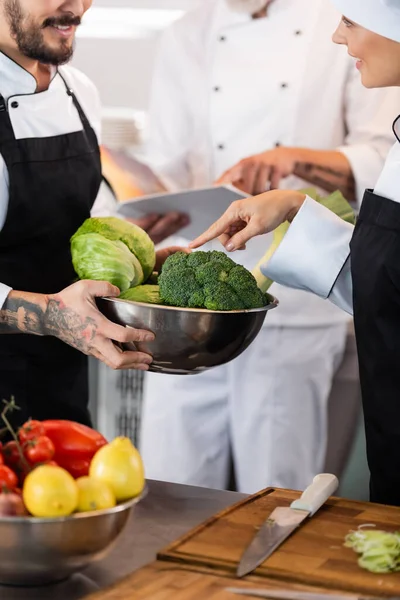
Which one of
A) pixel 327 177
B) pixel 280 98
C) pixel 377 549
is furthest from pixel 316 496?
pixel 280 98

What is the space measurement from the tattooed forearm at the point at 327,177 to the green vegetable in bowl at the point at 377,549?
169 cm

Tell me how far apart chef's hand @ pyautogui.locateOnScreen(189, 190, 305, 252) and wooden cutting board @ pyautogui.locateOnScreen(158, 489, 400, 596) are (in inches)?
21.8

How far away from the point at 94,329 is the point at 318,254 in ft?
1.68

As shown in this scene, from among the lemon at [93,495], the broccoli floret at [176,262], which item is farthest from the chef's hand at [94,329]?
the lemon at [93,495]

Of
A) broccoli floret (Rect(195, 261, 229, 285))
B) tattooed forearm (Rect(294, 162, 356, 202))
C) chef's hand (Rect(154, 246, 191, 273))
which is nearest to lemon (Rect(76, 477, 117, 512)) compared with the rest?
broccoli floret (Rect(195, 261, 229, 285))

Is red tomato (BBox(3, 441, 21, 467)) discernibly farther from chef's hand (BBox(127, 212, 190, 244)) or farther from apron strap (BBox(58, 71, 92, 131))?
chef's hand (BBox(127, 212, 190, 244))

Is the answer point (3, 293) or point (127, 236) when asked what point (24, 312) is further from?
point (127, 236)

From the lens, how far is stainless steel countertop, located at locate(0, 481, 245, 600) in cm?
127

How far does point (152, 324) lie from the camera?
1668 mm

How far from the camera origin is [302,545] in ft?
4.53

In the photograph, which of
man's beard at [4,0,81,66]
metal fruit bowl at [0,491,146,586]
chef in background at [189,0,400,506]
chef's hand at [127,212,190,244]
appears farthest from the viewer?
chef's hand at [127,212,190,244]

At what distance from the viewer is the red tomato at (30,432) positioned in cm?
131

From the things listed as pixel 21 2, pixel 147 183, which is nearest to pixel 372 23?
pixel 21 2

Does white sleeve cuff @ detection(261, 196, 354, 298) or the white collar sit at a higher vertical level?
the white collar
